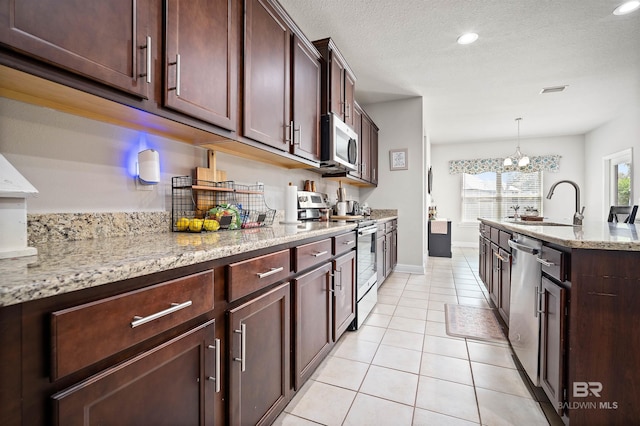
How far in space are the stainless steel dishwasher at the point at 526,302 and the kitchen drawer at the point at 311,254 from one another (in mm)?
1131

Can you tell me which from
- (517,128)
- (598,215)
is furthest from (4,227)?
(598,215)

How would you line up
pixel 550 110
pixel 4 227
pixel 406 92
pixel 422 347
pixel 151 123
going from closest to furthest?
pixel 4 227 < pixel 151 123 < pixel 422 347 < pixel 406 92 < pixel 550 110

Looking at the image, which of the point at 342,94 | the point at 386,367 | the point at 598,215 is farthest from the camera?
the point at 598,215

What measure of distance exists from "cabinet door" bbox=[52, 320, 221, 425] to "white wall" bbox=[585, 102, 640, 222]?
6.37m

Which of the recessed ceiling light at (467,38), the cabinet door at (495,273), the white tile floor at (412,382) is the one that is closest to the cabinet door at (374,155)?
the recessed ceiling light at (467,38)

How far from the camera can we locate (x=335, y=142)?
2512 millimetres

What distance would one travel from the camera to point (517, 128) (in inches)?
233

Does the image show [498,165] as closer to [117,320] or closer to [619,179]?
[619,179]

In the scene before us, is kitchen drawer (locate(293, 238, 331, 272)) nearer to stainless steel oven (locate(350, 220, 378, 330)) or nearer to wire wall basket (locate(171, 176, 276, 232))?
wire wall basket (locate(171, 176, 276, 232))

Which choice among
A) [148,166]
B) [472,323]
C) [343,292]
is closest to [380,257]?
[472,323]

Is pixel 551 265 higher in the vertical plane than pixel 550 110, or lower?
lower

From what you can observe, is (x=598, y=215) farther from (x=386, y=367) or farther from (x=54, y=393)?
(x=54, y=393)

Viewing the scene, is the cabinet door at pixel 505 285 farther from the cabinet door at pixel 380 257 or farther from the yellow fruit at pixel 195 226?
the yellow fruit at pixel 195 226

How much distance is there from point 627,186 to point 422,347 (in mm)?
5545
